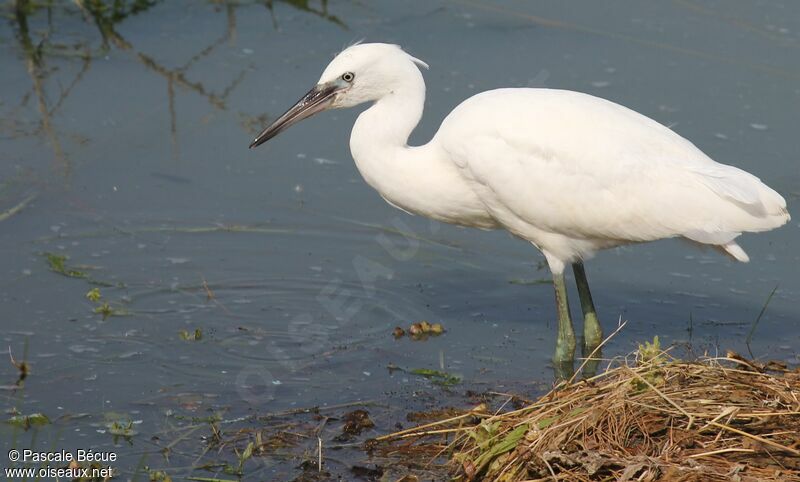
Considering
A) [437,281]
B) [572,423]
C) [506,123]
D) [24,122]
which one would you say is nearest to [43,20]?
[24,122]

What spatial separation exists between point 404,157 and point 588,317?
1.36 metres

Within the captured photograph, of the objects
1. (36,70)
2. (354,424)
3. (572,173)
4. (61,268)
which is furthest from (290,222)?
(36,70)

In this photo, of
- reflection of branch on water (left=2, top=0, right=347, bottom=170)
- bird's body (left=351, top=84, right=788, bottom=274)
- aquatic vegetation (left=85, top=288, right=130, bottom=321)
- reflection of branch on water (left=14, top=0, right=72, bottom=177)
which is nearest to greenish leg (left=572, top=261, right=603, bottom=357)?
bird's body (left=351, top=84, right=788, bottom=274)

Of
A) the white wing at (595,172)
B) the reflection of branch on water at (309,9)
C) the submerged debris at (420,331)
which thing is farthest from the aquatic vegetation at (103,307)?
the reflection of branch on water at (309,9)

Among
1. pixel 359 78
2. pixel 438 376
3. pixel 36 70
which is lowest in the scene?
pixel 36 70

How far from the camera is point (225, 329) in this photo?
691 cm

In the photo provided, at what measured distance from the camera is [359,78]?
652 cm

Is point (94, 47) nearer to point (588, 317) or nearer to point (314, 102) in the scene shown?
point (314, 102)

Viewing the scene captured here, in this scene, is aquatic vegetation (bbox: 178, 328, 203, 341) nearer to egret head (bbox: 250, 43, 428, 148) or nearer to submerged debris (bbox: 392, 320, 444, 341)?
submerged debris (bbox: 392, 320, 444, 341)

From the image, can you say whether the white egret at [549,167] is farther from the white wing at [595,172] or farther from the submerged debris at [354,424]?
the submerged debris at [354,424]

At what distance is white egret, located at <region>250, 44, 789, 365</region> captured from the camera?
637 cm

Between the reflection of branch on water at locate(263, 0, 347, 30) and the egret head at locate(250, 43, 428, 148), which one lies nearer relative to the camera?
the egret head at locate(250, 43, 428, 148)

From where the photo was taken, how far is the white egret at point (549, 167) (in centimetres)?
637

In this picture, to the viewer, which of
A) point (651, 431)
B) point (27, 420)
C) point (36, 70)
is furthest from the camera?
point (36, 70)
